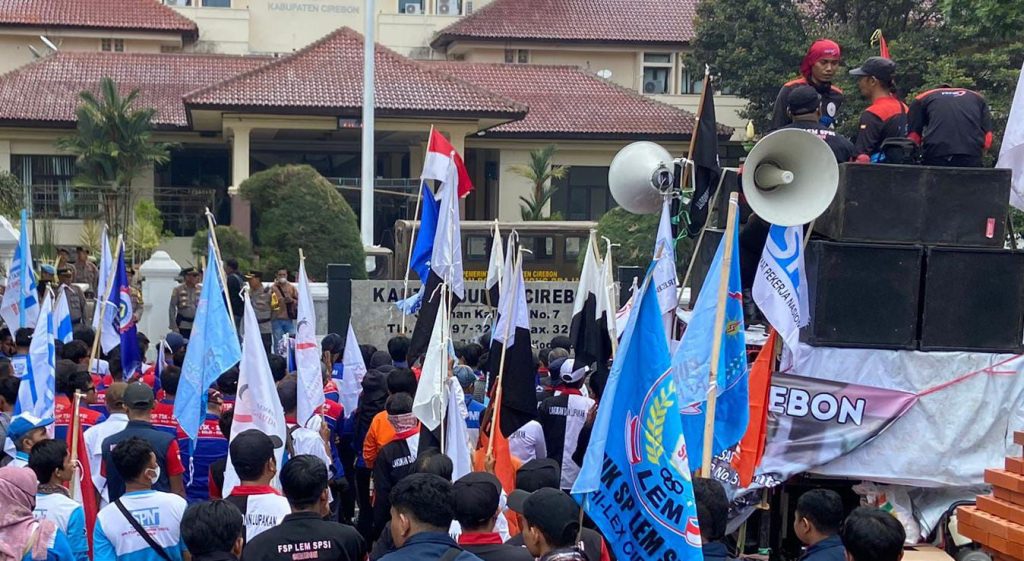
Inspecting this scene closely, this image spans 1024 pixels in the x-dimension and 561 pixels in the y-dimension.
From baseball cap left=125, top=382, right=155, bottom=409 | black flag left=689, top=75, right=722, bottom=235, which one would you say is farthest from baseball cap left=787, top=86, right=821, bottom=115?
baseball cap left=125, top=382, right=155, bottom=409

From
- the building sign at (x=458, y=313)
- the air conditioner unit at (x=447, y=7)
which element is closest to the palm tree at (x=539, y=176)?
the air conditioner unit at (x=447, y=7)

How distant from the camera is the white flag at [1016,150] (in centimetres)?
720

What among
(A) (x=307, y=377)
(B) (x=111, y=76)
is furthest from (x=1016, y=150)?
(B) (x=111, y=76)

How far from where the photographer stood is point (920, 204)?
7.37 metres

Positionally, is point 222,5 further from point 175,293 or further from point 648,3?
point 175,293

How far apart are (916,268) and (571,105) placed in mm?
27352

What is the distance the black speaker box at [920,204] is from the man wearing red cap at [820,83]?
95cm

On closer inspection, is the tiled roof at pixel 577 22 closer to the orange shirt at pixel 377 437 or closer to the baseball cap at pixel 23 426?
the orange shirt at pixel 377 437

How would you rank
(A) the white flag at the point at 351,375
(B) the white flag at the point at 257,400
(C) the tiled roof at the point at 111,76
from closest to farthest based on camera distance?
(B) the white flag at the point at 257,400
(A) the white flag at the point at 351,375
(C) the tiled roof at the point at 111,76

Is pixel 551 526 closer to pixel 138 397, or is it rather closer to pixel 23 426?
pixel 138 397

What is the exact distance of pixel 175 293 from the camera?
1588 centimetres

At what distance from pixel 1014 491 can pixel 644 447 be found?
2093 millimetres

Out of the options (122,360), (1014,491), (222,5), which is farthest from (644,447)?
(222,5)

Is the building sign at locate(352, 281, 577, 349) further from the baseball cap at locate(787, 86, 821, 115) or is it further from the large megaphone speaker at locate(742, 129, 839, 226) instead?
the large megaphone speaker at locate(742, 129, 839, 226)
